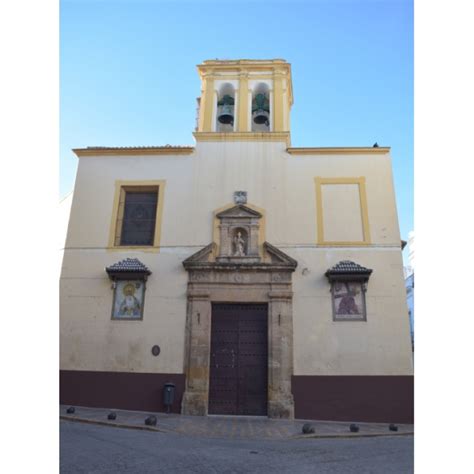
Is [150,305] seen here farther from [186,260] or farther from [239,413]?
[239,413]

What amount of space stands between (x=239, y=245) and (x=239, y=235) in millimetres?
291

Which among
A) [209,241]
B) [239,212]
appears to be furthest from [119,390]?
[239,212]

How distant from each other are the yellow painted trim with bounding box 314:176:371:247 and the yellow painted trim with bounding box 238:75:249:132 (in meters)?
2.59

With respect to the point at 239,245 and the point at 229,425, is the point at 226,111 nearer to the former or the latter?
the point at 239,245

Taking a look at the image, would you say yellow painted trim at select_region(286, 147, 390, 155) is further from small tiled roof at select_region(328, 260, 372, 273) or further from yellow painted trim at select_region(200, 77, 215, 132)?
small tiled roof at select_region(328, 260, 372, 273)

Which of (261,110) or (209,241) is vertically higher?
(261,110)

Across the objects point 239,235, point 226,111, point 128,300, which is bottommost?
point 128,300

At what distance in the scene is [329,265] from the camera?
35.4 feet

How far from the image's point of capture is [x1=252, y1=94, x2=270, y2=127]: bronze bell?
1308cm

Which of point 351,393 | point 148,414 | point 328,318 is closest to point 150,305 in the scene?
point 148,414

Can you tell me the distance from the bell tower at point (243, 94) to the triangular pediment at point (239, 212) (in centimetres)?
261

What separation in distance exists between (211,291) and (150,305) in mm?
1508

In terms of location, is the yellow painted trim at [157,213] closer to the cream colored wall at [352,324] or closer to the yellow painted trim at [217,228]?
the yellow painted trim at [217,228]

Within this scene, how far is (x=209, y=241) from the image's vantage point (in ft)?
36.8
